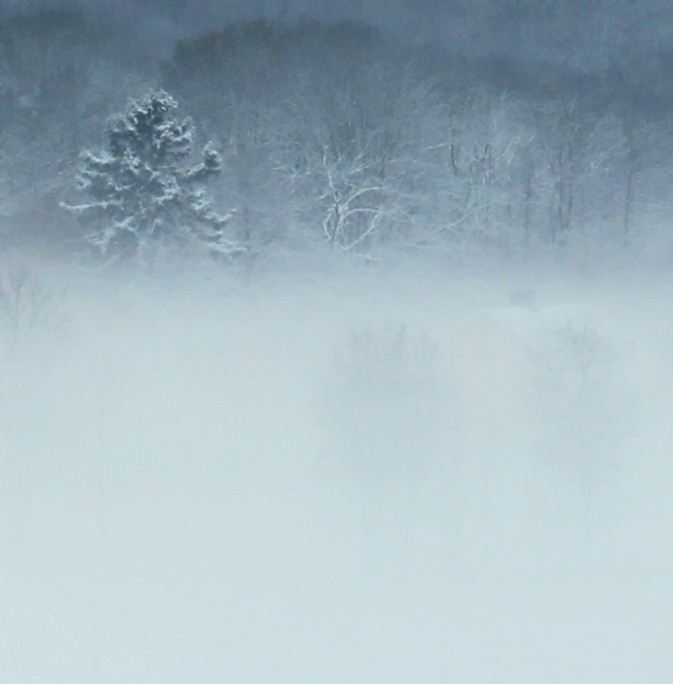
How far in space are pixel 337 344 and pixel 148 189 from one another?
797 cm

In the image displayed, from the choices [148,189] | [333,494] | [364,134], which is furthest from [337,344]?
[364,134]

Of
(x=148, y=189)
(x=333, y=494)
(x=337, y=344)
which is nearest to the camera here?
(x=333, y=494)

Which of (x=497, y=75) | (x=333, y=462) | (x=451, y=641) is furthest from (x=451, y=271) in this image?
(x=451, y=641)

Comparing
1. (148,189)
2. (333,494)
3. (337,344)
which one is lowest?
(333,494)

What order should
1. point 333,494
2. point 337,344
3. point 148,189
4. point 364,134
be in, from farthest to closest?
point 364,134 < point 148,189 < point 337,344 < point 333,494

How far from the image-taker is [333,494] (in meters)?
25.7

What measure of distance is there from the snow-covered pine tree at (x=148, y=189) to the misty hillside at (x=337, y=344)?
11cm

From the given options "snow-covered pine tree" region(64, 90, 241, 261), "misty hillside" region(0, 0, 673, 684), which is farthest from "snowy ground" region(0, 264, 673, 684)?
"snow-covered pine tree" region(64, 90, 241, 261)

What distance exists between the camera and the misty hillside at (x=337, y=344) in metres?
21.1

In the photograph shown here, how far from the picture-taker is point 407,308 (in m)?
32.9

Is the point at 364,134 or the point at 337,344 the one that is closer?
the point at 337,344

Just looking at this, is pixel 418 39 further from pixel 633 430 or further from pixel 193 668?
pixel 193 668

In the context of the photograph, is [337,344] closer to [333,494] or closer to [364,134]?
[333,494]

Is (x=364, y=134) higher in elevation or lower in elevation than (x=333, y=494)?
higher
